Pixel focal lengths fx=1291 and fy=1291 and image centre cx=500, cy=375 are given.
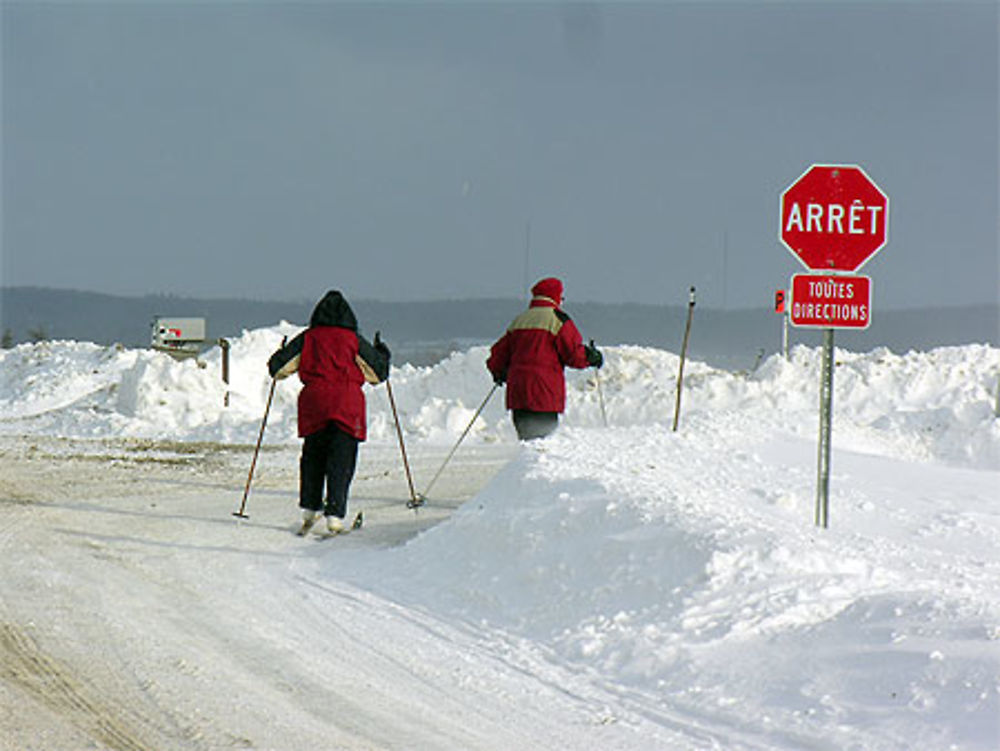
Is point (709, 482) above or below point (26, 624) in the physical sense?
above

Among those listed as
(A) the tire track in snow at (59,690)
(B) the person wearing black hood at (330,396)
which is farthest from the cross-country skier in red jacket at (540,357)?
(A) the tire track in snow at (59,690)

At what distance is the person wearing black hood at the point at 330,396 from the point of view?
11.3m

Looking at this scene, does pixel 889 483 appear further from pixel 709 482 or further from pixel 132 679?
pixel 132 679

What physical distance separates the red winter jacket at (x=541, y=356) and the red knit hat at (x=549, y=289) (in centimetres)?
5

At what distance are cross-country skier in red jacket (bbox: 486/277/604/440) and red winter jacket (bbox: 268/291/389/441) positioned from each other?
159 centimetres

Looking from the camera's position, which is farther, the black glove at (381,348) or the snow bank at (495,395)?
the snow bank at (495,395)

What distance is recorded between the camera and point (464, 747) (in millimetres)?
5875

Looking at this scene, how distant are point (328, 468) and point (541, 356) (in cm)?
237

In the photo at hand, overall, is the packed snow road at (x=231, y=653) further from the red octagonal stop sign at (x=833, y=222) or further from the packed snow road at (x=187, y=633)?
the red octagonal stop sign at (x=833, y=222)

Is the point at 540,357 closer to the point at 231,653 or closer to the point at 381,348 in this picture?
the point at 381,348

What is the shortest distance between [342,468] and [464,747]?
569 cm

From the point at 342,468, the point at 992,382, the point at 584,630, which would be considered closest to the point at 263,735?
the point at 584,630

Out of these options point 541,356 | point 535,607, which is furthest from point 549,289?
point 535,607

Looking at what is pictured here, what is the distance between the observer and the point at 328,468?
11391 millimetres
